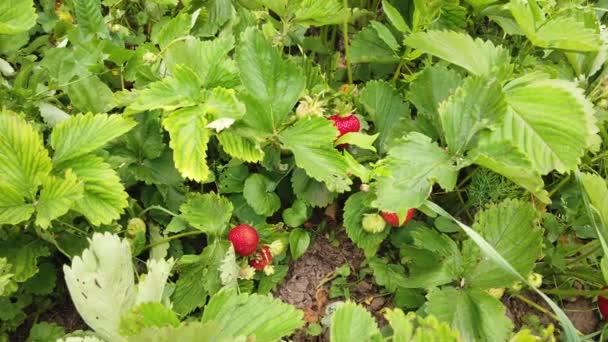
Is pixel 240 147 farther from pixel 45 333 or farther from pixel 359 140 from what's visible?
pixel 45 333

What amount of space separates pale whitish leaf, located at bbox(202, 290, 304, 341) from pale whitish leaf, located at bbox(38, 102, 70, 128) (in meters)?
0.79

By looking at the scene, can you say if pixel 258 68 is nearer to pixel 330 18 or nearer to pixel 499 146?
pixel 330 18

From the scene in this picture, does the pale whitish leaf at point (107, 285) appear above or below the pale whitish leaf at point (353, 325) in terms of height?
above

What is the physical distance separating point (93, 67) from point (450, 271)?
0.99 meters

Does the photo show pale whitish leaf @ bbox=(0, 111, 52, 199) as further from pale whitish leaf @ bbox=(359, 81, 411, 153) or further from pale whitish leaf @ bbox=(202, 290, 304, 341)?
Answer: pale whitish leaf @ bbox=(359, 81, 411, 153)

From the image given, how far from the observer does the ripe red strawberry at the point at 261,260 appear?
140 cm

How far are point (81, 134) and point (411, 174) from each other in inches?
27.5

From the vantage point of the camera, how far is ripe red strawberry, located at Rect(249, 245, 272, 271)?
1.40 m

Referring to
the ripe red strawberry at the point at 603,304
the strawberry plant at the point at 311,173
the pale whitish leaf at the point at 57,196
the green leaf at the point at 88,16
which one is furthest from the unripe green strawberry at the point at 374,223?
the green leaf at the point at 88,16

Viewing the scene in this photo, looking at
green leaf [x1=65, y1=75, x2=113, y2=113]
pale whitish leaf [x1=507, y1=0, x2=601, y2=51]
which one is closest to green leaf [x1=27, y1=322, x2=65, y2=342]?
green leaf [x1=65, y1=75, x2=113, y2=113]

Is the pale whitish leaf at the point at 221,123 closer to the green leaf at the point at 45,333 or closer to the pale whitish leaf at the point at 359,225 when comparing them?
the pale whitish leaf at the point at 359,225

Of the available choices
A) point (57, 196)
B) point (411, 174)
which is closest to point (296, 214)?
point (411, 174)

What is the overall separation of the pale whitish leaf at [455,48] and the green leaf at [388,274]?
1.72 feet

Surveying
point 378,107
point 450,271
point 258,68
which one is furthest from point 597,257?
point 258,68
